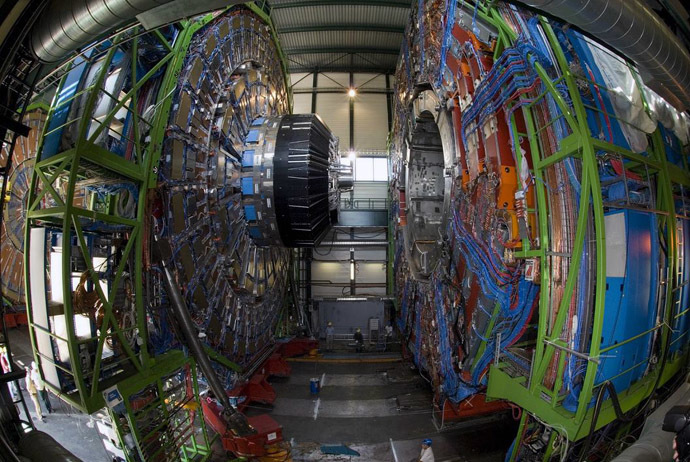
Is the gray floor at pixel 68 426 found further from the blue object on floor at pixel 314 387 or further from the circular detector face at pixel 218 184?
the blue object on floor at pixel 314 387

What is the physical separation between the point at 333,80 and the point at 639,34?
13.8 meters

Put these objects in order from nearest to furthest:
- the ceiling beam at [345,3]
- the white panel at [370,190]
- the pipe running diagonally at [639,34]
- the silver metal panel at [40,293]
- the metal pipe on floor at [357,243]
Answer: the pipe running diagonally at [639,34]
the silver metal panel at [40,293]
the ceiling beam at [345,3]
the metal pipe on floor at [357,243]
the white panel at [370,190]

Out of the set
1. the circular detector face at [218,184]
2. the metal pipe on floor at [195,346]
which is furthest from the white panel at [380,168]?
the metal pipe on floor at [195,346]

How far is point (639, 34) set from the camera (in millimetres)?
1972

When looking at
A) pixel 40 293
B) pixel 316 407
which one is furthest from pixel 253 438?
pixel 40 293

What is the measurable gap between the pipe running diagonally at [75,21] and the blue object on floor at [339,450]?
5660 mm

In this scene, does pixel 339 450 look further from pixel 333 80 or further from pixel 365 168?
pixel 333 80

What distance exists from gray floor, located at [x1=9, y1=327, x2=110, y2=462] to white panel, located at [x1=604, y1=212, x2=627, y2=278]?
257 inches

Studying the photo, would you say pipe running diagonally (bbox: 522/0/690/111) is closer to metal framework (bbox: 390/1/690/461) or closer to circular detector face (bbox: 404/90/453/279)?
metal framework (bbox: 390/1/690/461)

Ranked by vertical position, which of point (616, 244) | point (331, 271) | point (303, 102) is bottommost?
point (331, 271)

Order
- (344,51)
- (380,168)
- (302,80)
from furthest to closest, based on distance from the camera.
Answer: (302,80), (380,168), (344,51)

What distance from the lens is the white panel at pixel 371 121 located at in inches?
554

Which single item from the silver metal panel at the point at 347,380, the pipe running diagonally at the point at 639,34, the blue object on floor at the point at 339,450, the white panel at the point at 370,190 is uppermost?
the white panel at the point at 370,190

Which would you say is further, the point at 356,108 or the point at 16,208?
the point at 356,108
